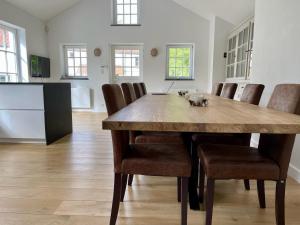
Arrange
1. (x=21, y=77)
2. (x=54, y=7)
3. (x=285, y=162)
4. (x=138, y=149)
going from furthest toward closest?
(x=54, y=7) → (x=21, y=77) → (x=138, y=149) → (x=285, y=162)

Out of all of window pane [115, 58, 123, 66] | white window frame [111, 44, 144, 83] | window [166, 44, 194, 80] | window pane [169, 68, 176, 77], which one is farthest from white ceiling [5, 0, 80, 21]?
window pane [169, 68, 176, 77]

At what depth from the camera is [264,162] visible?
3.84 feet

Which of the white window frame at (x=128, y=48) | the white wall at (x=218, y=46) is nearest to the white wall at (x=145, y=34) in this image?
the white window frame at (x=128, y=48)

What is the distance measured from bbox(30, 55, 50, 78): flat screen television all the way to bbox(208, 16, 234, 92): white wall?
4263mm

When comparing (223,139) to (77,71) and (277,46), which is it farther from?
(77,71)

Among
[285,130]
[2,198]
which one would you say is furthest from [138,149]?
[2,198]

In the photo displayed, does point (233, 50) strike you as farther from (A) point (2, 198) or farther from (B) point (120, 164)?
(A) point (2, 198)

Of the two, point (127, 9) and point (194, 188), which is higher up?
point (127, 9)

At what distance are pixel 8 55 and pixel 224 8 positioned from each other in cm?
463

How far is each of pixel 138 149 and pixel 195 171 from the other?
0.52m

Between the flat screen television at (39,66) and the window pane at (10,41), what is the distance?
0.41 m

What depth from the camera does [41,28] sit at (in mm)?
5617

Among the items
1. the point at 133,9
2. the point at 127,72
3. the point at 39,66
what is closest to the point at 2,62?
the point at 39,66

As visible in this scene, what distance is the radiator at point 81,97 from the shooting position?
5918mm
